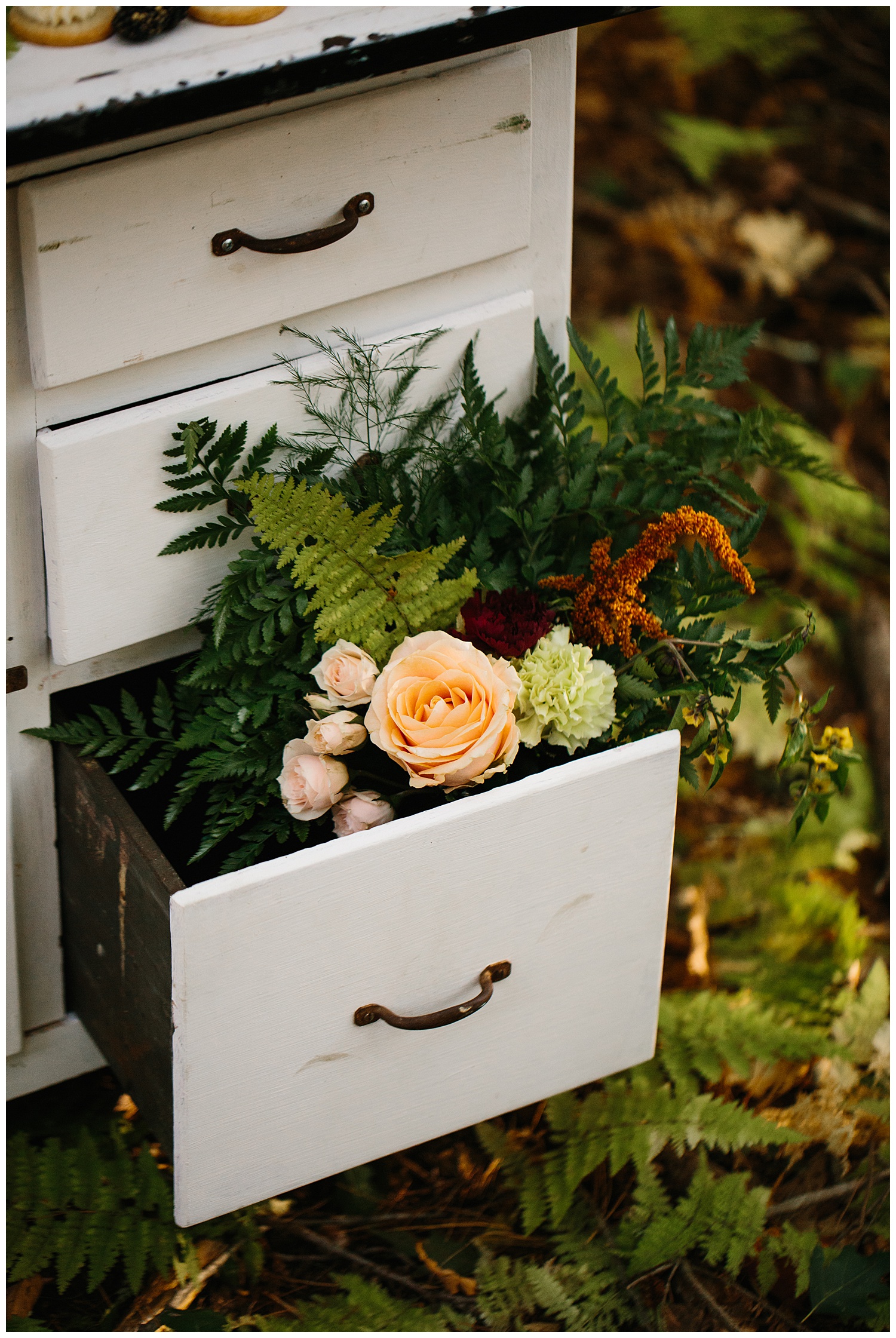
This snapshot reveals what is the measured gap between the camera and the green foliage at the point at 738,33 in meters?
2.47

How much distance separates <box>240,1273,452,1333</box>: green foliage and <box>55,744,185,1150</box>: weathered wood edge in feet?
0.62

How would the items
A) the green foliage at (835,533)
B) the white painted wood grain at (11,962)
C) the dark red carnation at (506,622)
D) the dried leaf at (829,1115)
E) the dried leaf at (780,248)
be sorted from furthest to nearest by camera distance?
the dried leaf at (780,248)
the green foliage at (835,533)
the dried leaf at (829,1115)
the white painted wood grain at (11,962)
the dark red carnation at (506,622)

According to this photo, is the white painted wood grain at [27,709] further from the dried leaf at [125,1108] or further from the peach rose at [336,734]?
the peach rose at [336,734]

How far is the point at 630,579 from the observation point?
3.34 ft

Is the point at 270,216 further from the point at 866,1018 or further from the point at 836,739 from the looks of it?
the point at 866,1018

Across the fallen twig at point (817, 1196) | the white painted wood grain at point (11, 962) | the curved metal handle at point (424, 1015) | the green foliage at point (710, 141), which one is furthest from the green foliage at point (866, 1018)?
the green foliage at point (710, 141)

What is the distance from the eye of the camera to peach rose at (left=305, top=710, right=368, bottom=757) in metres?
0.96

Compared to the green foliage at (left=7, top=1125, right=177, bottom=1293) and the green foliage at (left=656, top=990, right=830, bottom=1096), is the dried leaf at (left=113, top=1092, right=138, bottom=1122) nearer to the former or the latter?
the green foliage at (left=7, top=1125, right=177, bottom=1293)

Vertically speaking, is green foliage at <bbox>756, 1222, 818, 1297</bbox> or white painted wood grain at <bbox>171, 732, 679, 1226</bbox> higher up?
white painted wood grain at <bbox>171, 732, 679, 1226</bbox>

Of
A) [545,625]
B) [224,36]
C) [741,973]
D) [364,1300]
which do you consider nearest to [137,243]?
[224,36]

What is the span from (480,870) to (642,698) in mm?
183

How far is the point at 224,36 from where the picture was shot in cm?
87

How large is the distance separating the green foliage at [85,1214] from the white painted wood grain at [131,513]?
45cm

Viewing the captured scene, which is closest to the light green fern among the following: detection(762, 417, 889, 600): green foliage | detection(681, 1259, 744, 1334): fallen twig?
detection(681, 1259, 744, 1334): fallen twig
